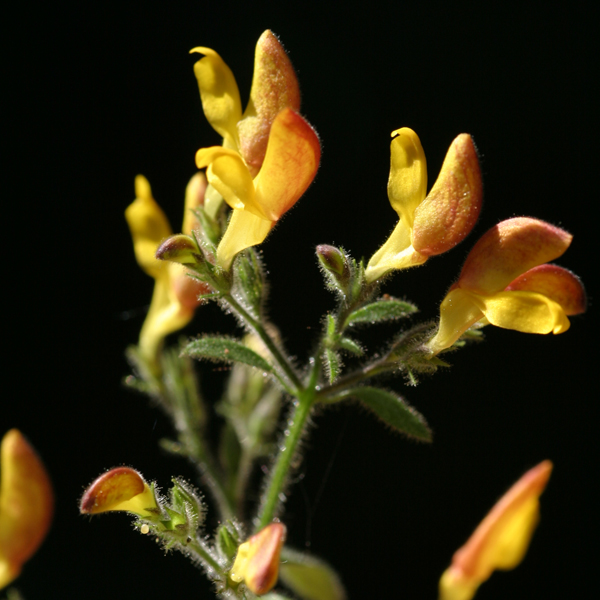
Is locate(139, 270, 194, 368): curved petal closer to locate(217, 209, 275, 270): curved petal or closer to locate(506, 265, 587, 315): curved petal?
locate(217, 209, 275, 270): curved petal

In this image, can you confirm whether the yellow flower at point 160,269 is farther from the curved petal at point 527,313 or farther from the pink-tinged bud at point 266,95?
the curved petal at point 527,313

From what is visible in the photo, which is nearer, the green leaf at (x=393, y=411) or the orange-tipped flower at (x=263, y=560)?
the orange-tipped flower at (x=263, y=560)

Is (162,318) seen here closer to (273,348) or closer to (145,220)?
(145,220)

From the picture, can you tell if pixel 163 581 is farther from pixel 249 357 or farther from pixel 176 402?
pixel 249 357

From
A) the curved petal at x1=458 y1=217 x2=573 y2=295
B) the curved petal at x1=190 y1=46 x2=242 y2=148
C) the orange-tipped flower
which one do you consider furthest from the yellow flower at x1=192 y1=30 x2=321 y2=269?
the orange-tipped flower

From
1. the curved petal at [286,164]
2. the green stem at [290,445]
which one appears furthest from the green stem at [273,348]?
the curved petal at [286,164]
